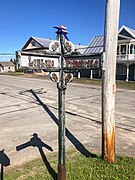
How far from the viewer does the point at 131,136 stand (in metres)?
6.08

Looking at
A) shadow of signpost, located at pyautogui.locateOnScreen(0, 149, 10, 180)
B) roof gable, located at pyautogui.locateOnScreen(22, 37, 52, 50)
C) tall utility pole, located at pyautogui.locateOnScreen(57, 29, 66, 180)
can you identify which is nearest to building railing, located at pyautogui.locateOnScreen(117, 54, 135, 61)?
roof gable, located at pyautogui.locateOnScreen(22, 37, 52, 50)

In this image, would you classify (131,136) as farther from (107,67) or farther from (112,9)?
(112,9)

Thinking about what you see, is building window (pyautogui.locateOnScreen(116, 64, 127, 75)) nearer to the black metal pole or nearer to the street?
the street

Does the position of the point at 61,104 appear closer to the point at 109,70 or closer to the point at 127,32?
the point at 109,70

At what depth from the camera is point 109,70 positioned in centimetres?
382

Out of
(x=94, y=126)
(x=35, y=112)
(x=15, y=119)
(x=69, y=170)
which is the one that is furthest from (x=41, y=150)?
(x=35, y=112)

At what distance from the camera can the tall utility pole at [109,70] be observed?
3.75 meters

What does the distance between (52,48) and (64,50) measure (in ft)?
0.65

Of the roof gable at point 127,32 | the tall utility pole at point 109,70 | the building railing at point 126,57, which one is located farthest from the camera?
the roof gable at point 127,32

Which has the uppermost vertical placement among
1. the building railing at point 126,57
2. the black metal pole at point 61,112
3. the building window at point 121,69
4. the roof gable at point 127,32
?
the roof gable at point 127,32

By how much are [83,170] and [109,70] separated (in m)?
2.00

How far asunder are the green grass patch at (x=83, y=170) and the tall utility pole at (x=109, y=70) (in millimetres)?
342

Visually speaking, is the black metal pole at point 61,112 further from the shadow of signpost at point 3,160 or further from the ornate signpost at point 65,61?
the shadow of signpost at point 3,160

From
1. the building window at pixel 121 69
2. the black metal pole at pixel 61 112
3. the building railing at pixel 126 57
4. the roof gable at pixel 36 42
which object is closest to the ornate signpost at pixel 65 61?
the black metal pole at pixel 61 112
